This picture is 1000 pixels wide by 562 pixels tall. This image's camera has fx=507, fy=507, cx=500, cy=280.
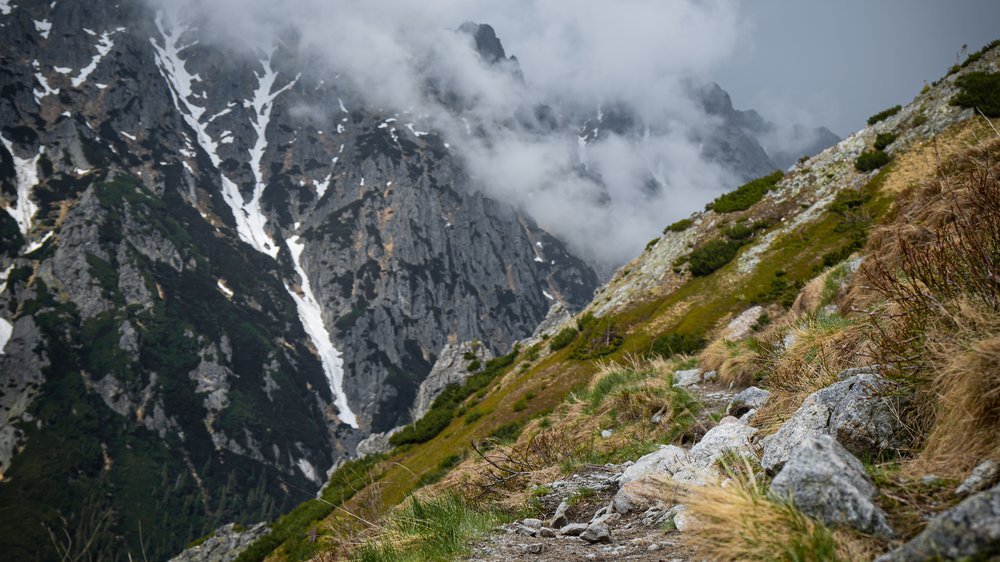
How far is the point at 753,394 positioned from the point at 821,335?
55.1 inches

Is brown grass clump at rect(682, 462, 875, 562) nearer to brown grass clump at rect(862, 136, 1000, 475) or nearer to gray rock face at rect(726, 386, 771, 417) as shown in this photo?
brown grass clump at rect(862, 136, 1000, 475)

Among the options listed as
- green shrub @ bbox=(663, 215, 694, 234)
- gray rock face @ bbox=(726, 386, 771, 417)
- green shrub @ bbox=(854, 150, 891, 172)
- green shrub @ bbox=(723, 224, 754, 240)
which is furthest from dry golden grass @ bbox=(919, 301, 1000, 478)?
green shrub @ bbox=(663, 215, 694, 234)

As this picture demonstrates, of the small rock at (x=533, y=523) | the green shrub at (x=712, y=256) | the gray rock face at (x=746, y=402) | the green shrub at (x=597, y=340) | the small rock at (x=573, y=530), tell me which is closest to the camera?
the small rock at (x=573, y=530)

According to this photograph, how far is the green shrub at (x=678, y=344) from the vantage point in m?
22.0

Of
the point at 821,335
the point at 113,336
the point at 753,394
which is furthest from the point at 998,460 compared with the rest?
the point at 113,336

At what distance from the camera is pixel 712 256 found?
29.6 meters

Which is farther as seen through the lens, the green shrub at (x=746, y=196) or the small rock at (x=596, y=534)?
the green shrub at (x=746, y=196)

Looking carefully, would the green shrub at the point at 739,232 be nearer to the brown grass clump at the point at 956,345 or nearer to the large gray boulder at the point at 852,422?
the brown grass clump at the point at 956,345

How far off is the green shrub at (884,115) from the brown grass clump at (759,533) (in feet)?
116

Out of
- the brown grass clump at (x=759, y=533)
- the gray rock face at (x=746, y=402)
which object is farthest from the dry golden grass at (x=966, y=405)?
the gray rock face at (x=746, y=402)

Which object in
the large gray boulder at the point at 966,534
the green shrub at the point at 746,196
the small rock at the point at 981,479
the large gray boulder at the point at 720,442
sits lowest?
the large gray boulder at the point at 720,442

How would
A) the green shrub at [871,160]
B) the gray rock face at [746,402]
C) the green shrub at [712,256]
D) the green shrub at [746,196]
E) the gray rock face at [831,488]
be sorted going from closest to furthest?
the gray rock face at [831,488], the gray rock face at [746,402], the green shrub at [871,160], the green shrub at [712,256], the green shrub at [746,196]

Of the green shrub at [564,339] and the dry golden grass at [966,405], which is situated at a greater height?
the green shrub at [564,339]

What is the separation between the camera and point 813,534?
2623 mm
